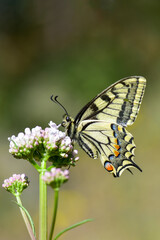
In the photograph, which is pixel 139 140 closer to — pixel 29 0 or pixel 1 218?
pixel 1 218

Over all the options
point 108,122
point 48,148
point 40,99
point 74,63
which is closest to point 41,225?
point 48,148

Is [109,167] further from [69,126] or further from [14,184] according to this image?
[14,184]

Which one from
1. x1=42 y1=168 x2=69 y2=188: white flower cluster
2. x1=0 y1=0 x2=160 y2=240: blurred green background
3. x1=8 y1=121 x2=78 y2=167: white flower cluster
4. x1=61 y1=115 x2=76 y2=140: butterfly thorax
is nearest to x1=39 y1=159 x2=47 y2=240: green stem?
x1=42 y1=168 x2=69 y2=188: white flower cluster

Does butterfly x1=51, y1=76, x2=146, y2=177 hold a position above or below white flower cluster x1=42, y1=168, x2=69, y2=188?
above

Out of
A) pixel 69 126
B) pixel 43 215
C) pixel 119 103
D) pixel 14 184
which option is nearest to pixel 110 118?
pixel 119 103

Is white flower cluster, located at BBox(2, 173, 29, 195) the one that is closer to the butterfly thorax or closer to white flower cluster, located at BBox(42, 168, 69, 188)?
white flower cluster, located at BBox(42, 168, 69, 188)

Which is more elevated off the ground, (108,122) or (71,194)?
(71,194)

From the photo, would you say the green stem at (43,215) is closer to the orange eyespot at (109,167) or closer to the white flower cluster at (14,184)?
the white flower cluster at (14,184)

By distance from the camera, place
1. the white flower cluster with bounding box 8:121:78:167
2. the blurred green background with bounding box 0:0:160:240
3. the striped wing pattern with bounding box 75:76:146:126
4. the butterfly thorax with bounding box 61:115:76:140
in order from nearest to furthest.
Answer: the white flower cluster with bounding box 8:121:78:167 → the butterfly thorax with bounding box 61:115:76:140 → the striped wing pattern with bounding box 75:76:146:126 → the blurred green background with bounding box 0:0:160:240

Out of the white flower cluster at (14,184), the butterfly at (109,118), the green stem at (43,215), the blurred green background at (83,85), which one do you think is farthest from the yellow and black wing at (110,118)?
the blurred green background at (83,85)
